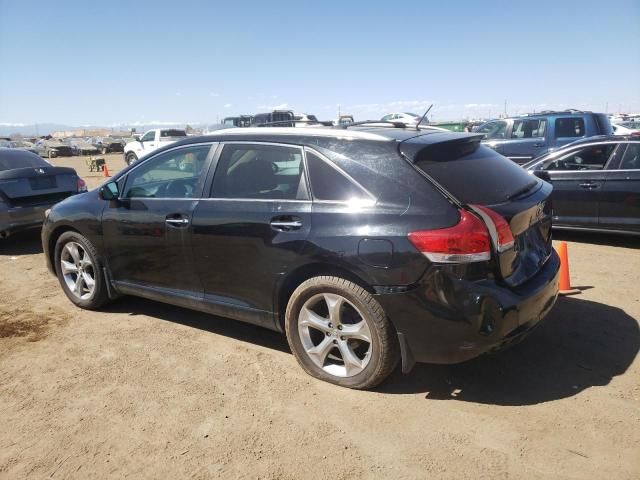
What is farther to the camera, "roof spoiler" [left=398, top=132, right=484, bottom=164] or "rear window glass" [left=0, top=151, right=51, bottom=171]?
"rear window glass" [left=0, top=151, right=51, bottom=171]

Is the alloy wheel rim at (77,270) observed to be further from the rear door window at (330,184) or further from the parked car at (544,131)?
the parked car at (544,131)

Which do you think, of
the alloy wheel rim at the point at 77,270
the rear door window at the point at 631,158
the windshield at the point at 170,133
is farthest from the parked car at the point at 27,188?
the windshield at the point at 170,133

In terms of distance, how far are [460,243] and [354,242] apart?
0.61m

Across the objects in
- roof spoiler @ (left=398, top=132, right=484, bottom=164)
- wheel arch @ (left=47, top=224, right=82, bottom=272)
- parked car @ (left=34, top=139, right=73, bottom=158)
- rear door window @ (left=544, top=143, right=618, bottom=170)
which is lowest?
parked car @ (left=34, top=139, right=73, bottom=158)

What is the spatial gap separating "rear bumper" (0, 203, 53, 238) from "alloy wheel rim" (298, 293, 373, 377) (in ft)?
19.0

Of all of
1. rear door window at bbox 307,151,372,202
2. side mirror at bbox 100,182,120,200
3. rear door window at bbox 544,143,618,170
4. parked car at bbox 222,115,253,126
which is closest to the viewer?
rear door window at bbox 307,151,372,202

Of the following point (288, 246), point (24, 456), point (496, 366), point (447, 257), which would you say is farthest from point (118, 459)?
point (496, 366)

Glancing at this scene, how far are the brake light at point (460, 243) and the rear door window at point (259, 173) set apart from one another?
95cm

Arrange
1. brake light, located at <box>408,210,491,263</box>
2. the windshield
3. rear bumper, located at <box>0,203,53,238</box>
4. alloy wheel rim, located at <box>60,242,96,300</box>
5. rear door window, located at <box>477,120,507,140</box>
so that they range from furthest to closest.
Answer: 1. the windshield
2. rear door window, located at <box>477,120,507,140</box>
3. rear bumper, located at <box>0,203,53,238</box>
4. alloy wheel rim, located at <box>60,242,96,300</box>
5. brake light, located at <box>408,210,491,263</box>

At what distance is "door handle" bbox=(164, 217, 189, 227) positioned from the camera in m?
3.87

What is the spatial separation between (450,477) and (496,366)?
Result: 48.0 inches

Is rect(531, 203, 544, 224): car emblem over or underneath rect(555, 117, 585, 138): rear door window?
underneath

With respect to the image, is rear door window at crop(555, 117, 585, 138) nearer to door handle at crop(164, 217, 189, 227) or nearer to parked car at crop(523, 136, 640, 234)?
parked car at crop(523, 136, 640, 234)

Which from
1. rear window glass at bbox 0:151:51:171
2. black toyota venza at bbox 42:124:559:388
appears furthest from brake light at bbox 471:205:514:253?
rear window glass at bbox 0:151:51:171
